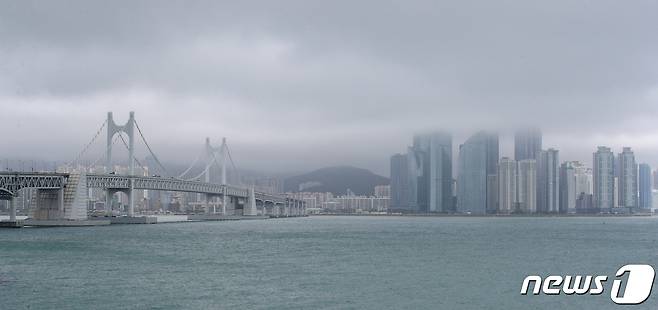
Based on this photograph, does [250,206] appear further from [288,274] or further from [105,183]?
[288,274]

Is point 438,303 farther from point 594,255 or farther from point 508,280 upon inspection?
point 594,255

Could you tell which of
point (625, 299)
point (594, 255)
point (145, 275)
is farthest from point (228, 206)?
point (625, 299)

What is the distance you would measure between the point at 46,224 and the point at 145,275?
165ft

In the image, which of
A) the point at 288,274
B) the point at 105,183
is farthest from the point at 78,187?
the point at 288,274

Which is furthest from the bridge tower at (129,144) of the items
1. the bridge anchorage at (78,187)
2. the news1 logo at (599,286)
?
the news1 logo at (599,286)

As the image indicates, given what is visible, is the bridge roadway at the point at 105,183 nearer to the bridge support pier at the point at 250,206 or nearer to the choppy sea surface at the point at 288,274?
the bridge support pier at the point at 250,206

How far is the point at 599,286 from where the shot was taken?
3125cm

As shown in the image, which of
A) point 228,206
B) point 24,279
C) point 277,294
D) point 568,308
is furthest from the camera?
point 228,206

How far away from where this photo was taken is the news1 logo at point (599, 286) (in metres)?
27.1

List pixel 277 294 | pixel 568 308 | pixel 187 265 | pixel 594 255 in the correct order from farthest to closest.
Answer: pixel 594 255
pixel 187 265
pixel 277 294
pixel 568 308

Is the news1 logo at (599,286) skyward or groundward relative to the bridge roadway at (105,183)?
groundward

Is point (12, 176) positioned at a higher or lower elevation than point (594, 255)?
higher

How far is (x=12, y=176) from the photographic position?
76562 mm

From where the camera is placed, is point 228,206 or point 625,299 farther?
point 228,206
